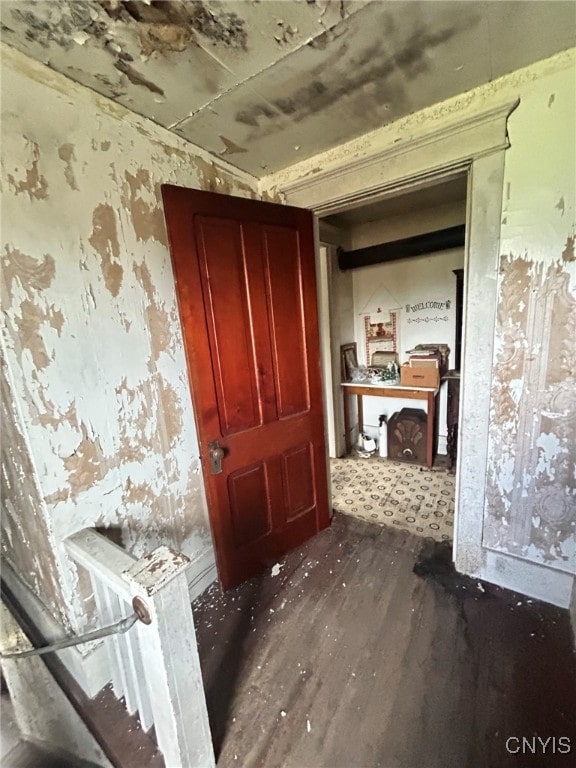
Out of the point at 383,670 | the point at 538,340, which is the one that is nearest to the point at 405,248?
the point at 538,340

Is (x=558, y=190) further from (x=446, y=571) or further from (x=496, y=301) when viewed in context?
(x=446, y=571)

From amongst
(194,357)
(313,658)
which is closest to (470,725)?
(313,658)

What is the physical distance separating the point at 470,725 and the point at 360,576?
0.72 m

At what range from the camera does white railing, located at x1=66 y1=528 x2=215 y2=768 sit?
2.77ft

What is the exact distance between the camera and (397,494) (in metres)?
2.58

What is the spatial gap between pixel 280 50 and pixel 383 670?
91.4 inches

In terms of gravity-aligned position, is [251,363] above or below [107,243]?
below

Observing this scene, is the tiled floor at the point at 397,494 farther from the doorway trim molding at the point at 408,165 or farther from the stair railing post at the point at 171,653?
the doorway trim molding at the point at 408,165

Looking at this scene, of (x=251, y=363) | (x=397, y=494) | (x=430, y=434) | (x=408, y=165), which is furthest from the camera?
(x=430, y=434)

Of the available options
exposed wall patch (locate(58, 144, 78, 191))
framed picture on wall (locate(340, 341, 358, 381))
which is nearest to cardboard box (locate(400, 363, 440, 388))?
framed picture on wall (locate(340, 341, 358, 381))

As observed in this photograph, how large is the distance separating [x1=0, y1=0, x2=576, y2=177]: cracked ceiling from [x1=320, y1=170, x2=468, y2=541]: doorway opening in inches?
54.7

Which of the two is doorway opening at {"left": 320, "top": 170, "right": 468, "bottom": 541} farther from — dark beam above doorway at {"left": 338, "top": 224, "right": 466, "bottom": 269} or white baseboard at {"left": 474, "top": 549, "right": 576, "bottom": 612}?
white baseboard at {"left": 474, "top": 549, "right": 576, "bottom": 612}

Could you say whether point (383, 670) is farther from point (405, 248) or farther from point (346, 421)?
point (405, 248)

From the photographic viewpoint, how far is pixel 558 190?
4.04ft
